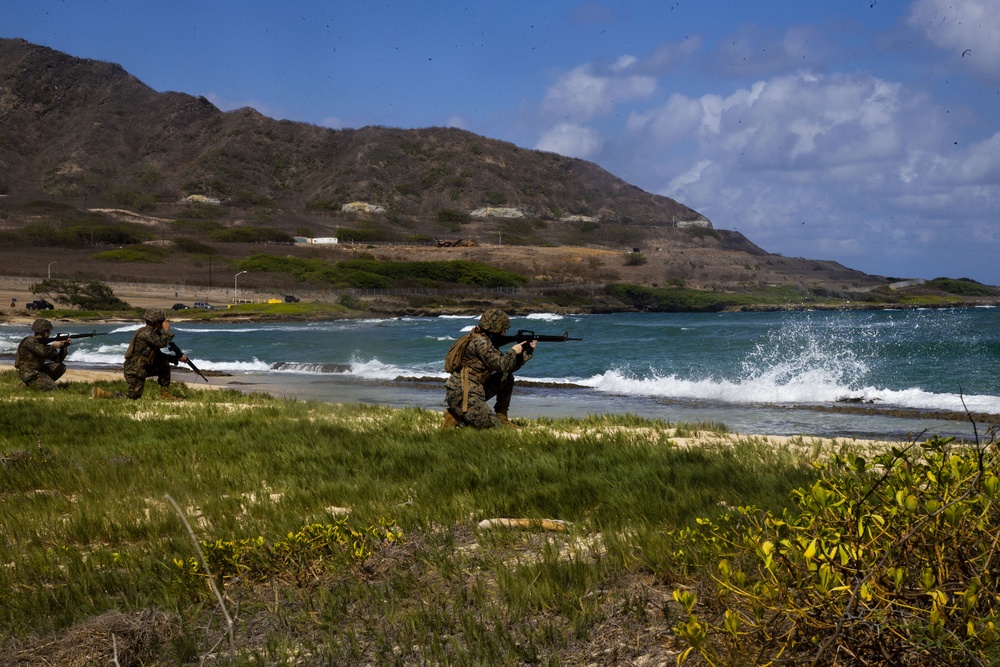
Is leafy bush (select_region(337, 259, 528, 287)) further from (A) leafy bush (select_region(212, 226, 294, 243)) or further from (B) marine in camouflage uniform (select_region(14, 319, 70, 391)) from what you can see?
(B) marine in camouflage uniform (select_region(14, 319, 70, 391))

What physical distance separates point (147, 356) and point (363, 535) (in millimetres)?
12757

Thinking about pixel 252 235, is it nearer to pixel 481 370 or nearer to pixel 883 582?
pixel 481 370

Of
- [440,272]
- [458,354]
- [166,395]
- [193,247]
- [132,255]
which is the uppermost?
[193,247]

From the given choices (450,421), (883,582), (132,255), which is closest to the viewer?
(883,582)

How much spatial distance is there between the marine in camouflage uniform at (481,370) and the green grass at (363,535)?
706 millimetres

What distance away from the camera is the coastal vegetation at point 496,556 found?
11.0ft

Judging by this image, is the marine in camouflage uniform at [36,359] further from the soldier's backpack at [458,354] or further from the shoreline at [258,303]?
the shoreline at [258,303]

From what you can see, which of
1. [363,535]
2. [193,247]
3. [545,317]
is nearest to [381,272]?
[193,247]

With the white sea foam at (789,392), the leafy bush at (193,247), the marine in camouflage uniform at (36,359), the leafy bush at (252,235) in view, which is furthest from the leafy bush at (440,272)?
the marine in camouflage uniform at (36,359)

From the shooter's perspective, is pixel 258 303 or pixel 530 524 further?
pixel 258 303

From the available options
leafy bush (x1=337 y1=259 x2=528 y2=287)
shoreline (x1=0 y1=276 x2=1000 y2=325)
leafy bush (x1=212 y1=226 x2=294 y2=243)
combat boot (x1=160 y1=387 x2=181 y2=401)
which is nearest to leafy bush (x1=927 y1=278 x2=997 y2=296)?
shoreline (x1=0 y1=276 x2=1000 y2=325)

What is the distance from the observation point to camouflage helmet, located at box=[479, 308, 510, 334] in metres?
11.2

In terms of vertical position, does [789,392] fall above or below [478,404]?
below

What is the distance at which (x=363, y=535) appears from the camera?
554cm
